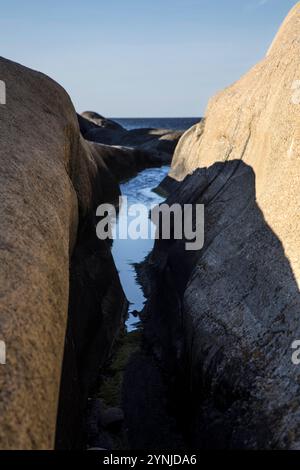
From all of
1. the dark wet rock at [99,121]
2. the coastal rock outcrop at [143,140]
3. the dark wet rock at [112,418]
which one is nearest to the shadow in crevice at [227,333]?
the dark wet rock at [112,418]

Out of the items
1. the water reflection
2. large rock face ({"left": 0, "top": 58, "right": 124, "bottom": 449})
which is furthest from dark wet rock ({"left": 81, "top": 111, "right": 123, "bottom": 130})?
large rock face ({"left": 0, "top": 58, "right": 124, "bottom": 449})

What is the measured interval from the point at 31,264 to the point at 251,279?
4182mm

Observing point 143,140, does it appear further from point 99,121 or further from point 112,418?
point 112,418

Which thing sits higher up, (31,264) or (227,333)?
(31,264)

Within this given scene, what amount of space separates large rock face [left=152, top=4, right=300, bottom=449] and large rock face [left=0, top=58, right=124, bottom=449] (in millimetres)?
2737

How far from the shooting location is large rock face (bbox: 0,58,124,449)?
14.0 ft

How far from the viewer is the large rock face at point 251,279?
6531 mm

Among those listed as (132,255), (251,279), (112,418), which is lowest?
(112,418)

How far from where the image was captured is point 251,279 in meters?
8.41

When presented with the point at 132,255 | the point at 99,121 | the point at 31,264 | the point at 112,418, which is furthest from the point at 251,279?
the point at 99,121

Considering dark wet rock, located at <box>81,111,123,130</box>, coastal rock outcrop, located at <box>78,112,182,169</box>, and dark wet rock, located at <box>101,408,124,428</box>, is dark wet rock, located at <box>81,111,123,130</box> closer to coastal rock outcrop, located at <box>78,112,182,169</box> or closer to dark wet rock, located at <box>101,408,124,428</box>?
coastal rock outcrop, located at <box>78,112,182,169</box>
